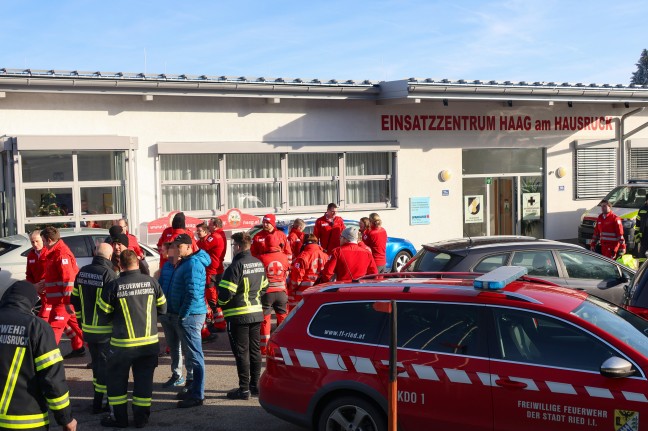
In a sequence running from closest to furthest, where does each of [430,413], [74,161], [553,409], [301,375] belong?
1. [553,409]
2. [430,413]
3. [301,375]
4. [74,161]

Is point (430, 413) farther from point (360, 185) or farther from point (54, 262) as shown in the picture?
point (360, 185)

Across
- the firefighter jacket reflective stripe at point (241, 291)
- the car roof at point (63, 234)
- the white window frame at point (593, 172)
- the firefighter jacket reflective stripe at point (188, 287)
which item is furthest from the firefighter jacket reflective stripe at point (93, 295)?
the white window frame at point (593, 172)

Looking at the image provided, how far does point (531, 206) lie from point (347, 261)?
14.4m

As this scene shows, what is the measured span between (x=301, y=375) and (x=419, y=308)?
1.13m

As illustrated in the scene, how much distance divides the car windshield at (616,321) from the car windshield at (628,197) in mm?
15217

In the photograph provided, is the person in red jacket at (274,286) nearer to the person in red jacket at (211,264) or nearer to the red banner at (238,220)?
the person in red jacket at (211,264)

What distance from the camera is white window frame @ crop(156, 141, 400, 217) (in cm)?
1766

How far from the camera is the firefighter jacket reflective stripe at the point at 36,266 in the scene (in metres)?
10.5

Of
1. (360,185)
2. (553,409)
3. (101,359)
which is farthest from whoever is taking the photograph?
(360,185)

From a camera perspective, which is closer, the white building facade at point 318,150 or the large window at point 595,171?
the white building facade at point 318,150

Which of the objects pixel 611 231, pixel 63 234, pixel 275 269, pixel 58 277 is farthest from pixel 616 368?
pixel 611 231

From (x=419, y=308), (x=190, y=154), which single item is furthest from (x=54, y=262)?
(x=190, y=154)

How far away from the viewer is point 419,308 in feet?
21.1

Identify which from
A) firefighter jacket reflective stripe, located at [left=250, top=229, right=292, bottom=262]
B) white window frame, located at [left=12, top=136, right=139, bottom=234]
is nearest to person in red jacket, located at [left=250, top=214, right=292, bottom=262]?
firefighter jacket reflective stripe, located at [left=250, top=229, right=292, bottom=262]
